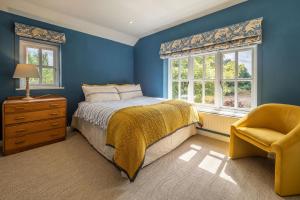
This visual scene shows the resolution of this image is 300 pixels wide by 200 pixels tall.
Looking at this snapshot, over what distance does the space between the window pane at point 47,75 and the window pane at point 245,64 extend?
3.73m

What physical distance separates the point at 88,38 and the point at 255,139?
377 cm

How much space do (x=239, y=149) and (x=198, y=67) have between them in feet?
6.09

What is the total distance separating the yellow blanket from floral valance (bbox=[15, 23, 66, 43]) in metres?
2.19

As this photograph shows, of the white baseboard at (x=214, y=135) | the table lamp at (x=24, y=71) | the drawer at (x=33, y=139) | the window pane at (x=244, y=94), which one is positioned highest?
the table lamp at (x=24, y=71)

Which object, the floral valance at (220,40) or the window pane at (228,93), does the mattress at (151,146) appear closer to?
the window pane at (228,93)

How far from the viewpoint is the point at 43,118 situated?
246cm

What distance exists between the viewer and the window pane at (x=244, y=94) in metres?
2.63

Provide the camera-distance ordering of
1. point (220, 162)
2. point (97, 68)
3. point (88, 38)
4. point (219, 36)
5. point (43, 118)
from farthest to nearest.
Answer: point (97, 68)
point (88, 38)
point (219, 36)
point (43, 118)
point (220, 162)

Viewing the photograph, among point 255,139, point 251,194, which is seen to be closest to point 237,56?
point 255,139

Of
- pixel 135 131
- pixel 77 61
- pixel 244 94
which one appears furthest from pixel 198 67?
pixel 77 61

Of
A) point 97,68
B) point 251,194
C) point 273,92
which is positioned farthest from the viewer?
point 97,68

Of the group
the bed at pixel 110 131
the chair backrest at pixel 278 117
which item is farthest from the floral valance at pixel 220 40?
the bed at pixel 110 131

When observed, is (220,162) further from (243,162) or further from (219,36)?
(219,36)

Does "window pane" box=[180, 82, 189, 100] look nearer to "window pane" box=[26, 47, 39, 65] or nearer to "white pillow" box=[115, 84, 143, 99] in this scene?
"white pillow" box=[115, 84, 143, 99]
